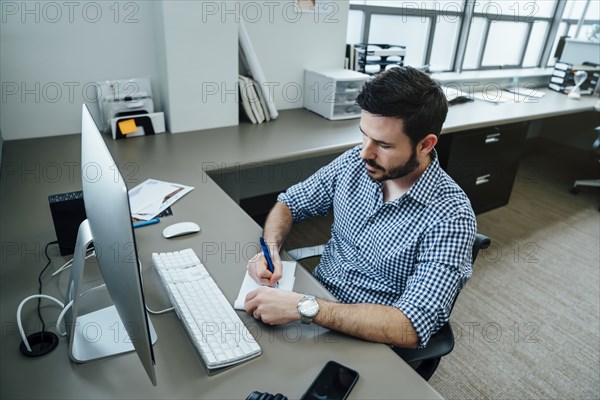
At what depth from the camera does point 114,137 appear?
6.63 feet

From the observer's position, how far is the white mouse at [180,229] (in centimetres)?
124

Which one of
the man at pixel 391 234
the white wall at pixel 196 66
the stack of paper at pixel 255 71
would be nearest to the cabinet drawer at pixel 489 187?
the stack of paper at pixel 255 71

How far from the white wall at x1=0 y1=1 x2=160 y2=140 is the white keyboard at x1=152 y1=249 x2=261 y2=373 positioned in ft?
4.24

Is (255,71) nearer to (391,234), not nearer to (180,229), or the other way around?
(180,229)

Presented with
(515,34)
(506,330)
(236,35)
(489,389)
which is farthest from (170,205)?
(515,34)

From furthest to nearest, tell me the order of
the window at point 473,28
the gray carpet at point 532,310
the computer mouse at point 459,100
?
the window at point 473,28 → the computer mouse at point 459,100 → the gray carpet at point 532,310

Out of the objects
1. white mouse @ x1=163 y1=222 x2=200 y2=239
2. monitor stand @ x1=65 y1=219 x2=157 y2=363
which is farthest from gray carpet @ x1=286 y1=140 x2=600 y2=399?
monitor stand @ x1=65 y1=219 x2=157 y2=363

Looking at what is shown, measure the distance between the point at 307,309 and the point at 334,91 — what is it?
1692mm

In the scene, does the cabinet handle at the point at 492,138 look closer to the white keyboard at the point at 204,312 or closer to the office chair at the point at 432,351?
the office chair at the point at 432,351

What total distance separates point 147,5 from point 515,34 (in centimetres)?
356

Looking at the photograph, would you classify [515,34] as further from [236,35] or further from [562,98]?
[236,35]

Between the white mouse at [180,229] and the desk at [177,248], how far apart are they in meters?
0.02

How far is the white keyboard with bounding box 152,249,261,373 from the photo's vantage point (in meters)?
0.84

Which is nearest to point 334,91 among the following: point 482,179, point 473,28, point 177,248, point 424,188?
point 482,179
